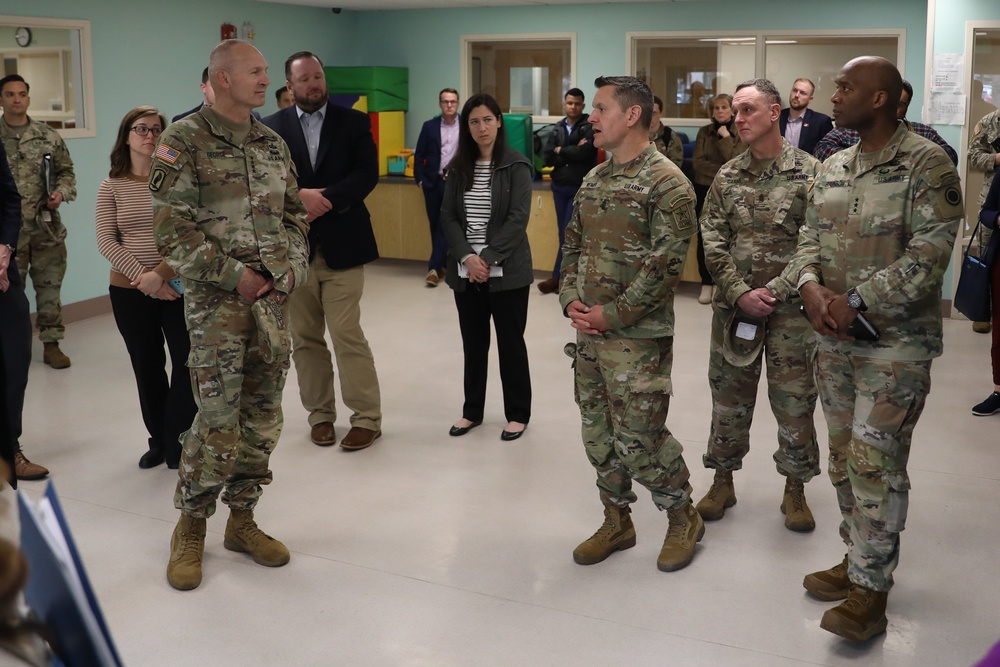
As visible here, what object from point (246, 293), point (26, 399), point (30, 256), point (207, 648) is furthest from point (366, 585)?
point (30, 256)

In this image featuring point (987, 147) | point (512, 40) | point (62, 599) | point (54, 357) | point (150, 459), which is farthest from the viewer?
point (512, 40)

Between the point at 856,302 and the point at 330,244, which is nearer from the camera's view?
the point at 856,302

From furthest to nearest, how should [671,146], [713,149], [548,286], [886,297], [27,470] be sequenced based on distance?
[548,286] → [671,146] → [713,149] → [27,470] → [886,297]

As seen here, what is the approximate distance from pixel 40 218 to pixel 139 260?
253cm

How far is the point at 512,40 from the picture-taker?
1090cm

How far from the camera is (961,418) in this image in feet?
17.2

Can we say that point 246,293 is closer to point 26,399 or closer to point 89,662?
point 89,662

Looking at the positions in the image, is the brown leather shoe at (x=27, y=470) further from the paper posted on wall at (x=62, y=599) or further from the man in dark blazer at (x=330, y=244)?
the paper posted on wall at (x=62, y=599)

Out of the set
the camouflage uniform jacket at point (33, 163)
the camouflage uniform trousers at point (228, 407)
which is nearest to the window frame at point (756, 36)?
the camouflage uniform jacket at point (33, 163)

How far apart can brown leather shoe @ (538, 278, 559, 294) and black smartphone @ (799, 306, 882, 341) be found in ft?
19.5

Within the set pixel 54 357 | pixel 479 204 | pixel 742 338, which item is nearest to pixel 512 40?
pixel 54 357

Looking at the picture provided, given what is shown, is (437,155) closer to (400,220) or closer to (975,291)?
(400,220)

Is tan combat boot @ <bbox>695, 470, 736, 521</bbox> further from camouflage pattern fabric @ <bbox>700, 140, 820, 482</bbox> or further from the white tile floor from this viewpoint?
camouflage pattern fabric @ <bbox>700, 140, 820, 482</bbox>

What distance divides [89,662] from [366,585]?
2.43 meters
